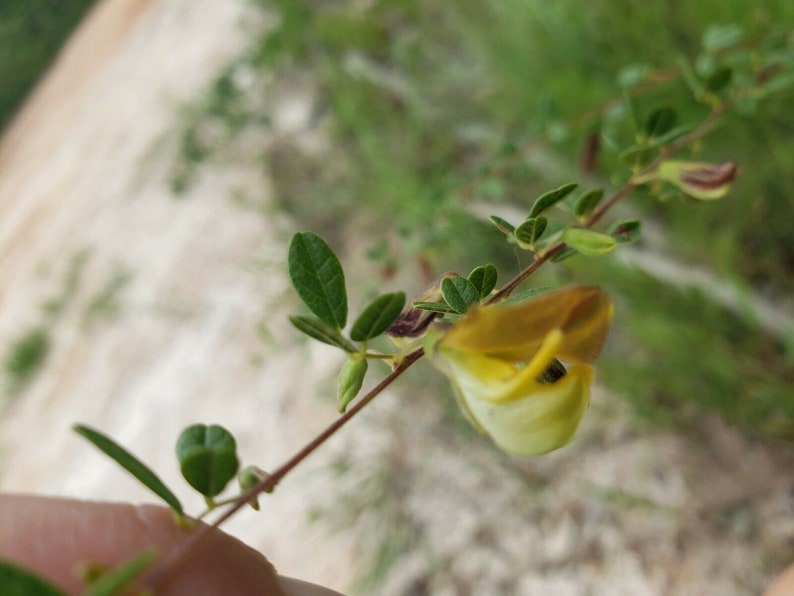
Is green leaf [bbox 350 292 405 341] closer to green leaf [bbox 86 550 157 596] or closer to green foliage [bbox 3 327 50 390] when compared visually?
green leaf [bbox 86 550 157 596]

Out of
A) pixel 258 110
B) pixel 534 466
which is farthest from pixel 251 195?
pixel 534 466

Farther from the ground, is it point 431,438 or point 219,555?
point 219,555

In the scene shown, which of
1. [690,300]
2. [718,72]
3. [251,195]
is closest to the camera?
[718,72]

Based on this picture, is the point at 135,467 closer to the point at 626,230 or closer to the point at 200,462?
the point at 200,462

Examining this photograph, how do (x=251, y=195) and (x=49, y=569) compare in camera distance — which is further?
(x=251, y=195)

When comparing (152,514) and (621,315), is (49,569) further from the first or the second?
(621,315)

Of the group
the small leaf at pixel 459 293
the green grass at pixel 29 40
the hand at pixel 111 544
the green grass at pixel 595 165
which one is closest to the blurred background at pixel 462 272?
the green grass at pixel 595 165
